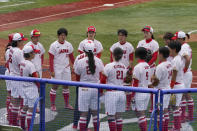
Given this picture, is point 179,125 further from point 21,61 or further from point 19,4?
point 19,4

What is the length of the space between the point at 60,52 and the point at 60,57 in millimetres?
148

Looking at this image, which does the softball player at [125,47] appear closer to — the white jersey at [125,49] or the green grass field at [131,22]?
→ the white jersey at [125,49]

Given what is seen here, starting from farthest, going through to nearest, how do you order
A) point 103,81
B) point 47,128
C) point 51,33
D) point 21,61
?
point 51,33, point 21,61, point 103,81, point 47,128

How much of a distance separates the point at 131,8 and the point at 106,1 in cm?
→ 263

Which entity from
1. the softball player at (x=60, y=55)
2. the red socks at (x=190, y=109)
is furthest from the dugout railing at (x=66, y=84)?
the softball player at (x=60, y=55)

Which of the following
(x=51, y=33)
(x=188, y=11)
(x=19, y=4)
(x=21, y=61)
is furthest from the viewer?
(x=19, y=4)

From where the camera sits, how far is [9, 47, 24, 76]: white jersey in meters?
9.62

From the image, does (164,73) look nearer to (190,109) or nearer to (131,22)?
(190,109)

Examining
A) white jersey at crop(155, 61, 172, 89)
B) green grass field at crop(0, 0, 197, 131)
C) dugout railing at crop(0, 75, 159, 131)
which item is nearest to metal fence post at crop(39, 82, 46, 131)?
dugout railing at crop(0, 75, 159, 131)

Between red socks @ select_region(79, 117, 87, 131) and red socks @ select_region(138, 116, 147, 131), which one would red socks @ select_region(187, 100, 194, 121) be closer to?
red socks @ select_region(138, 116, 147, 131)

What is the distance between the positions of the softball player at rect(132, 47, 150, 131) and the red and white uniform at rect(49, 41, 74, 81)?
2544 millimetres

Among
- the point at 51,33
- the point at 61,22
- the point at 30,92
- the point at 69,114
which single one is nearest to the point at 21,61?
the point at 30,92

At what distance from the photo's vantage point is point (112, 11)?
24641 millimetres

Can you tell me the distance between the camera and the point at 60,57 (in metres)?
11.1
